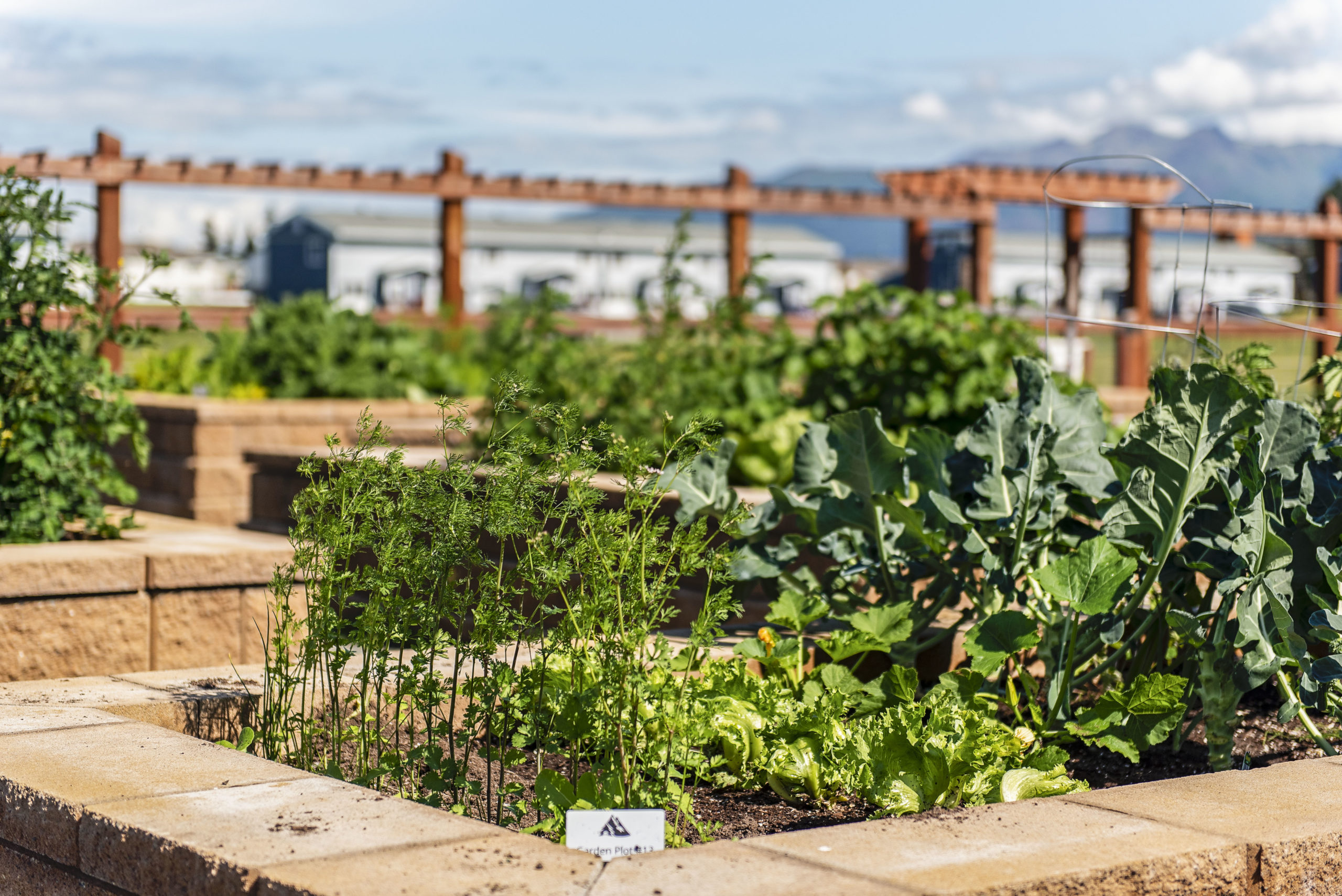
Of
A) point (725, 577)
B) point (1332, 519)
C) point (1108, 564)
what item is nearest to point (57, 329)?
point (725, 577)

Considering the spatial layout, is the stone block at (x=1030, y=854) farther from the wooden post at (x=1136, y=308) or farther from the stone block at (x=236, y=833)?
the wooden post at (x=1136, y=308)

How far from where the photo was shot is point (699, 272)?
78.9 m

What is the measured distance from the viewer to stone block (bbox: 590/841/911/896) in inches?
79.1

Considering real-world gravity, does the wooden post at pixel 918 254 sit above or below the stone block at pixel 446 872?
above

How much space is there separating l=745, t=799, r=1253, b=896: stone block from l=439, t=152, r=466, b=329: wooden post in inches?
335

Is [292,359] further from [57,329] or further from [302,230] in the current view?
[302,230]

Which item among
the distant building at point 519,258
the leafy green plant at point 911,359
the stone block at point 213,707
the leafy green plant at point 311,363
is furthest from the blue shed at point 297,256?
the stone block at point 213,707

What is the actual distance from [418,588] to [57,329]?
2.67m

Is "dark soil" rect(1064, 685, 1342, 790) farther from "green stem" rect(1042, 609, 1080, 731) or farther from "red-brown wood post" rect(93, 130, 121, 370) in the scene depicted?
"red-brown wood post" rect(93, 130, 121, 370)

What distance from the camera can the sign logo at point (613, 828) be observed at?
2.44 m

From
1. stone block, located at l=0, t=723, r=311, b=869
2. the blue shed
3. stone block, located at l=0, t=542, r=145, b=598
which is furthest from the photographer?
the blue shed

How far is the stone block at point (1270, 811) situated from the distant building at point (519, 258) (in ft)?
193

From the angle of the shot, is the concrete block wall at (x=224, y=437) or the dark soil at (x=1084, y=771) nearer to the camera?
the dark soil at (x=1084, y=771)

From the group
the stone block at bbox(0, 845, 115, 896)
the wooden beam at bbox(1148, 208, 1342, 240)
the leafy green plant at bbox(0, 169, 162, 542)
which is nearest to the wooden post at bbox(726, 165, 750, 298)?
the wooden beam at bbox(1148, 208, 1342, 240)
